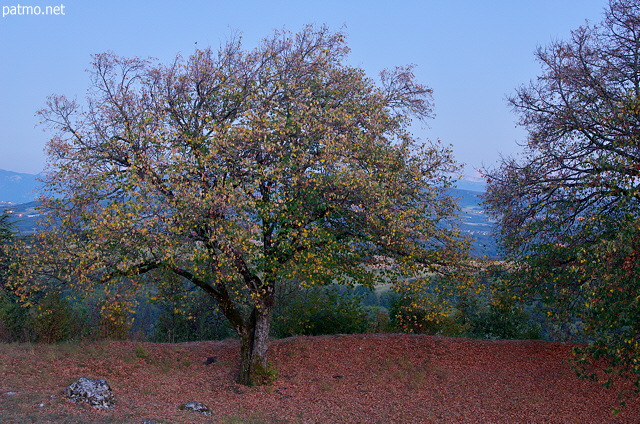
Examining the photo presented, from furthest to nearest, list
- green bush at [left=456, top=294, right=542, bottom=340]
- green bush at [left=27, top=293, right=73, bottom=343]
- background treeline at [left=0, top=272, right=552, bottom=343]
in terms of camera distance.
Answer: green bush at [left=456, top=294, right=542, bottom=340], background treeline at [left=0, top=272, right=552, bottom=343], green bush at [left=27, top=293, right=73, bottom=343]

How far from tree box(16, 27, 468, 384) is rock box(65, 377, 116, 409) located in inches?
71.5

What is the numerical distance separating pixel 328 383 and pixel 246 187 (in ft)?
20.0

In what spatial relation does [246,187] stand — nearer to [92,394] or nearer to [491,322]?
[92,394]

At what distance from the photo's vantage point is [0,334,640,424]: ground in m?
10.9

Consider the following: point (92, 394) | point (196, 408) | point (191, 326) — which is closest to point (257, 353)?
point (196, 408)

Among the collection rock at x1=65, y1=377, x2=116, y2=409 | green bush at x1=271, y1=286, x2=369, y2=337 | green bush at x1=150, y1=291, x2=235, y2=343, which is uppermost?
green bush at x1=271, y1=286, x2=369, y2=337

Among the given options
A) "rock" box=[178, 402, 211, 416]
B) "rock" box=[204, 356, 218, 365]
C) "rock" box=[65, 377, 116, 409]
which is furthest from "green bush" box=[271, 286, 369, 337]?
"rock" box=[65, 377, 116, 409]

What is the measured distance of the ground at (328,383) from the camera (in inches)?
431

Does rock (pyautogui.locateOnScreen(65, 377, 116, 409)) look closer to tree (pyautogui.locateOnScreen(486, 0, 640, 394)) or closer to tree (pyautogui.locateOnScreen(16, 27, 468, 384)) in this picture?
tree (pyautogui.locateOnScreen(16, 27, 468, 384))

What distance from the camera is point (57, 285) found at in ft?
36.0

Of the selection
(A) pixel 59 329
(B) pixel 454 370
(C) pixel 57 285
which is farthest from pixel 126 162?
(B) pixel 454 370

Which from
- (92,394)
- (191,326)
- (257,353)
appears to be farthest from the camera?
(191,326)

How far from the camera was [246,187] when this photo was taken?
34.7 feet

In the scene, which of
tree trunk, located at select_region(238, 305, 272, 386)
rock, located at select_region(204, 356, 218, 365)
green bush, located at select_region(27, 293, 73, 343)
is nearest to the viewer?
tree trunk, located at select_region(238, 305, 272, 386)
